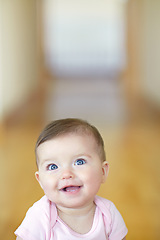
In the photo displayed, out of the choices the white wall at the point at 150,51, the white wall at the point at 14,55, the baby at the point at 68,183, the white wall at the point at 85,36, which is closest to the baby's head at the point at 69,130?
the baby at the point at 68,183

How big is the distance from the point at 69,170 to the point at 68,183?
0.09ft

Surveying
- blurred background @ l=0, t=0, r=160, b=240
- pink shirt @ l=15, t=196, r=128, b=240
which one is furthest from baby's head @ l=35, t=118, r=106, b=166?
blurred background @ l=0, t=0, r=160, b=240

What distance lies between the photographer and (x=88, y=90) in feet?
26.1

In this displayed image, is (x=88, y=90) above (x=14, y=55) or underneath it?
underneath

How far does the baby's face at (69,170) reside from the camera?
2.95 feet

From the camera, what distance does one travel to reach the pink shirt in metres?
0.93

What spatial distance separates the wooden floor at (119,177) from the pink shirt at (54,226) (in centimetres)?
52

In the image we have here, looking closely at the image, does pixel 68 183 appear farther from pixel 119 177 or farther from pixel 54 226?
pixel 119 177

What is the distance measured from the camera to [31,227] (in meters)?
0.93

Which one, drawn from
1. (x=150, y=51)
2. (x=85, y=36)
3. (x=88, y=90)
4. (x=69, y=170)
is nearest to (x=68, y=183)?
(x=69, y=170)

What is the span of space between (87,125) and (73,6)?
35.0 feet

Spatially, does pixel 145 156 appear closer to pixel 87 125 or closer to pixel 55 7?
pixel 87 125

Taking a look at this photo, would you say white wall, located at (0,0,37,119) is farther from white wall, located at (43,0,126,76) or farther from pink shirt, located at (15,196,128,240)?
white wall, located at (43,0,126,76)

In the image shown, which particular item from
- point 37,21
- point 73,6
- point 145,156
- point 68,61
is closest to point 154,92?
point 145,156
